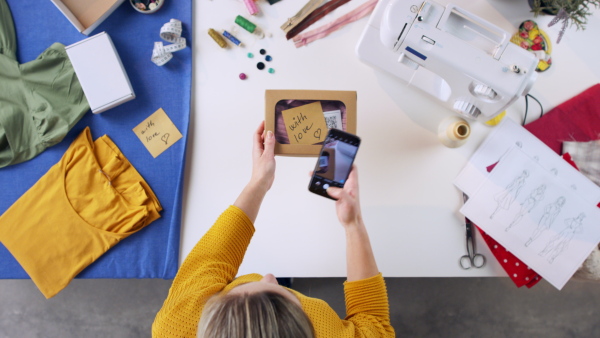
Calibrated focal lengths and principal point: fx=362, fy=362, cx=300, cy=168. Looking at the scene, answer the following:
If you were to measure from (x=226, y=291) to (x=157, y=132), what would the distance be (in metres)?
0.56

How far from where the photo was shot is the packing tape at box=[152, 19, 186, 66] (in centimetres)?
103

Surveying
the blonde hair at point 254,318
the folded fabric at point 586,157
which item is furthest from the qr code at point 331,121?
the folded fabric at point 586,157

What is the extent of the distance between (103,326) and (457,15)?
192cm

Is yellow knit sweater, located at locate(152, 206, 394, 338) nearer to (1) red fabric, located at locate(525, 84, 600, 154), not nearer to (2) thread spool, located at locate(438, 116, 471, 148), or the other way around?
(2) thread spool, located at locate(438, 116, 471, 148)

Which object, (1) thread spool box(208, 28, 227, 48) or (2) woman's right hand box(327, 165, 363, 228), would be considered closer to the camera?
(2) woman's right hand box(327, 165, 363, 228)

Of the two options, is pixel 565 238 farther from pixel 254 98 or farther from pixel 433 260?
pixel 254 98

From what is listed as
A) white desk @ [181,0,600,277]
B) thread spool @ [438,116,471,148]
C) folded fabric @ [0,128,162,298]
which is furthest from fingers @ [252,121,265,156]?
thread spool @ [438,116,471,148]

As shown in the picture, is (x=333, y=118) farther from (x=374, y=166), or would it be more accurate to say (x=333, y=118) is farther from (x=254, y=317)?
(x=254, y=317)

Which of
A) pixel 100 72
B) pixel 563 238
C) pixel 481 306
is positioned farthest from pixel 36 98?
pixel 481 306

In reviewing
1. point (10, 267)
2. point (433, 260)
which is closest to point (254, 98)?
point (433, 260)

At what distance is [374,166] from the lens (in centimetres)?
102

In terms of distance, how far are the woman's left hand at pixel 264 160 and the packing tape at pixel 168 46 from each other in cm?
38

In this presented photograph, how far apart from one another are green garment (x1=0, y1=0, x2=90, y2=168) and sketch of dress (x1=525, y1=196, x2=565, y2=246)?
4.30 feet

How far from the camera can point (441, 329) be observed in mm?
1667
